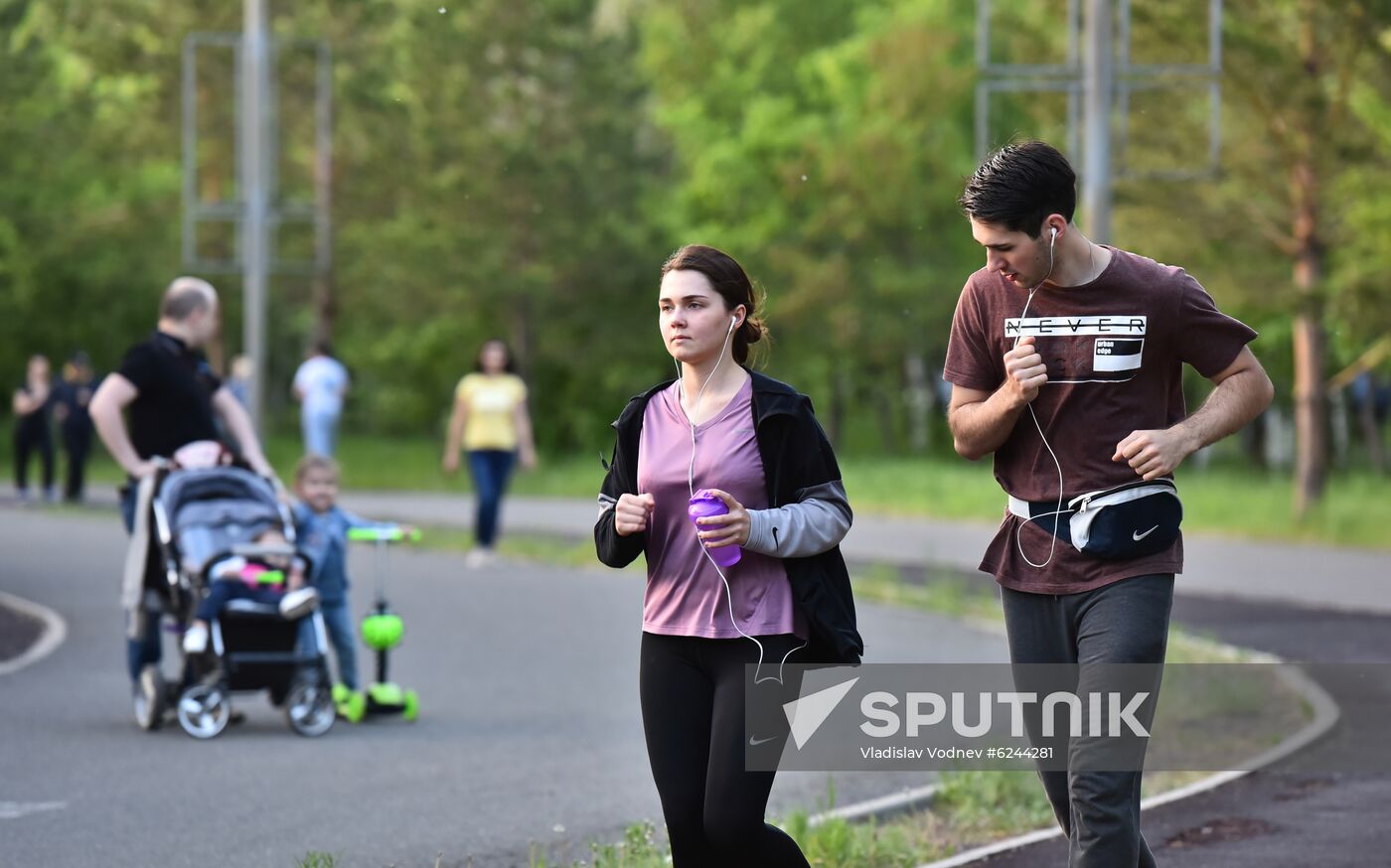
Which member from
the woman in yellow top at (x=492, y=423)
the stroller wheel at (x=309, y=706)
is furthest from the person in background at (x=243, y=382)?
the stroller wheel at (x=309, y=706)

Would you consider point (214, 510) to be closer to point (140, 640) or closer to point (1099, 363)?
point (140, 640)

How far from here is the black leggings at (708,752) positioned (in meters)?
5.00

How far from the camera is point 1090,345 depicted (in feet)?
16.5

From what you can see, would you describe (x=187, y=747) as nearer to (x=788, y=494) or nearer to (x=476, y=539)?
(x=788, y=494)

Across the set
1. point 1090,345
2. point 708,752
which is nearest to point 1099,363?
point 1090,345

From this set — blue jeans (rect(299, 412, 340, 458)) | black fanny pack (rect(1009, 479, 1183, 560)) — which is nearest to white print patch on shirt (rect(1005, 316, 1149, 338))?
black fanny pack (rect(1009, 479, 1183, 560))

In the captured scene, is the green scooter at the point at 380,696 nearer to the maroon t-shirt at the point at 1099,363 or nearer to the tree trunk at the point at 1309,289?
the maroon t-shirt at the point at 1099,363

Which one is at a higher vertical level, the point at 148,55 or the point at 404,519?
the point at 148,55

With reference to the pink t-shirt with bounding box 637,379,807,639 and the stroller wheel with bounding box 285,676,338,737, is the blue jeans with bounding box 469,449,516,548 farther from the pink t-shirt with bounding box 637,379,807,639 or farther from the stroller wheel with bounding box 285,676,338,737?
the pink t-shirt with bounding box 637,379,807,639

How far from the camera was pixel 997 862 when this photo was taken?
23.7 feet

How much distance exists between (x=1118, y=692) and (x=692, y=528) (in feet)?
3.31

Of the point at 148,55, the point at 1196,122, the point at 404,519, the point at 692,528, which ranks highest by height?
the point at 148,55

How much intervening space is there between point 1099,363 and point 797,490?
0.73m

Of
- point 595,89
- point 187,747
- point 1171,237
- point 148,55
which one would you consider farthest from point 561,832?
point 148,55
